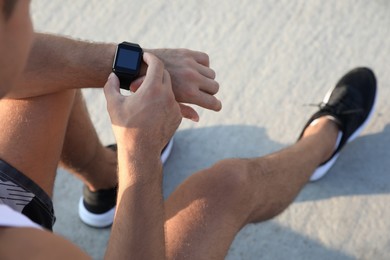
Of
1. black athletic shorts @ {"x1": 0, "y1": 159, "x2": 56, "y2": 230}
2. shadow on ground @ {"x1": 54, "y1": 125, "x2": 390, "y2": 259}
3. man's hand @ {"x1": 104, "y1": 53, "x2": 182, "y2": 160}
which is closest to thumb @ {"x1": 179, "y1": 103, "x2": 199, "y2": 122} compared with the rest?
man's hand @ {"x1": 104, "y1": 53, "x2": 182, "y2": 160}

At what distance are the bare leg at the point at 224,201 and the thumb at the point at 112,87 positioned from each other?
0.27 m

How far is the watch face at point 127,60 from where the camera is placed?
1.21 m

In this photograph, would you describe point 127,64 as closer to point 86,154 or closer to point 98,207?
point 86,154

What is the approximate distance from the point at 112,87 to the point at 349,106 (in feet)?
2.98

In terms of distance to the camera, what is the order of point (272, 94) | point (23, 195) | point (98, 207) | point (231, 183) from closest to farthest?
point (23, 195)
point (231, 183)
point (98, 207)
point (272, 94)

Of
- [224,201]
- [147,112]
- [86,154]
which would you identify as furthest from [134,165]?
[86,154]

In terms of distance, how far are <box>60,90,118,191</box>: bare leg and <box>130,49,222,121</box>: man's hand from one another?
22cm

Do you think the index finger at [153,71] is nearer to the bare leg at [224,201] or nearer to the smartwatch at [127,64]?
the smartwatch at [127,64]

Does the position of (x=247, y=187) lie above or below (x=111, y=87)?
below

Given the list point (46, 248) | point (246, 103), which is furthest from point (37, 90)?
point (246, 103)

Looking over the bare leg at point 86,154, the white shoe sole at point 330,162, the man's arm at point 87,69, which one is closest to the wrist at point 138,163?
the man's arm at point 87,69

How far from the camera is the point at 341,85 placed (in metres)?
1.80

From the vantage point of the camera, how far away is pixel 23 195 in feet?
3.61

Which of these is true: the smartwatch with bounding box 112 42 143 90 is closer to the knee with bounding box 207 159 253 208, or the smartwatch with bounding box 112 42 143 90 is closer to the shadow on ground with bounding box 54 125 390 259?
the knee with bounding box 207 159 253 208
